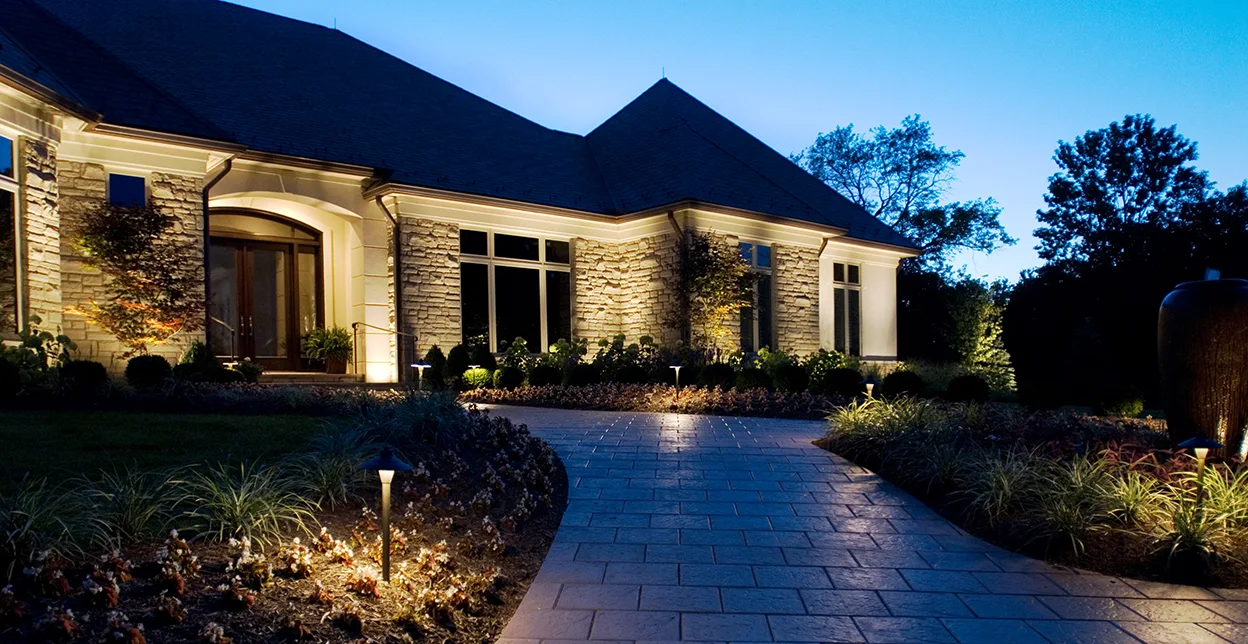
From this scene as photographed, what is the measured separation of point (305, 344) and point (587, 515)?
10.6 meters

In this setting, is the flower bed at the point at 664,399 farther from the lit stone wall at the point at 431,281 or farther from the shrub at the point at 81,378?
the shrub at the point at 81,378

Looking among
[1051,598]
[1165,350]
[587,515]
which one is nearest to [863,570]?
[1051,598]

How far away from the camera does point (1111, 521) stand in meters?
4.71

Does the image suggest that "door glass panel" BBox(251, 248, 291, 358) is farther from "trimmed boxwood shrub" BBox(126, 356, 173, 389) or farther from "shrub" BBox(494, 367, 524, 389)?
"trimmed boxwood shrub" BBox(126, 356, 173, 389)

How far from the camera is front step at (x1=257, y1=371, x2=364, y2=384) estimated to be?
42.6 feet

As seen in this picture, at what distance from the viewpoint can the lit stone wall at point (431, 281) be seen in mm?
14297

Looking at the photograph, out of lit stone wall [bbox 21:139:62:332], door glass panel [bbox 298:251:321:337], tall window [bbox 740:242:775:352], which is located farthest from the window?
tall window [bbox 740:242:775:352]

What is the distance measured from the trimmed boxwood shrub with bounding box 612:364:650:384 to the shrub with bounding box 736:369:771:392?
5.44 ft

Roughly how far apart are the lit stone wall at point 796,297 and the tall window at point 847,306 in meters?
1.52

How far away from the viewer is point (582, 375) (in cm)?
1388

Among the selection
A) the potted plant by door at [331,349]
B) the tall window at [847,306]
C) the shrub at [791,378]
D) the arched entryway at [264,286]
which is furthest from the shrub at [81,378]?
the tall window at [847,306]

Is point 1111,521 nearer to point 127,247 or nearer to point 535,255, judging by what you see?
point 127,247

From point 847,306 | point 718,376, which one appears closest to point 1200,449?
point 718,376

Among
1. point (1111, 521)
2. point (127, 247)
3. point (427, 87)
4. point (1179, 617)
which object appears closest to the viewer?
point (1179, 617)
